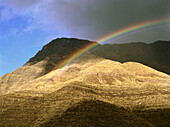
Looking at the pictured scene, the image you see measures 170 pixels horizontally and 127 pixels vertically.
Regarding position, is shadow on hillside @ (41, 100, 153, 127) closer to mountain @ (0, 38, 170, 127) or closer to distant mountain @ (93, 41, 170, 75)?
mountain @ (0, 38, 170, 127)

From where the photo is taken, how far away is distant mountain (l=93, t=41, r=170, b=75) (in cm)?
3288

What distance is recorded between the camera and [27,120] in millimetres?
7680

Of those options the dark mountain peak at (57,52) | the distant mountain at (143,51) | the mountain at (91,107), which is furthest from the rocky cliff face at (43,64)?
the mountain at (91,107)

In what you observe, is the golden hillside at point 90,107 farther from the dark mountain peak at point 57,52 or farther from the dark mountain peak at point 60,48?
the dark mountain peak at point 60,48

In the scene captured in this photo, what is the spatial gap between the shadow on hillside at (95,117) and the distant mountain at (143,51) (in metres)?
24.1

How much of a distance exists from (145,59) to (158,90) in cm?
2242

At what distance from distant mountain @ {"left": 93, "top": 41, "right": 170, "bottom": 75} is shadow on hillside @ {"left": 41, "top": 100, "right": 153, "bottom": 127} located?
79.1ft

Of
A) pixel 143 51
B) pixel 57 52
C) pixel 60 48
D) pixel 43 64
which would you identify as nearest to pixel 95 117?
pixel 43 64

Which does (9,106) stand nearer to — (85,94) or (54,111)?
(54,111)

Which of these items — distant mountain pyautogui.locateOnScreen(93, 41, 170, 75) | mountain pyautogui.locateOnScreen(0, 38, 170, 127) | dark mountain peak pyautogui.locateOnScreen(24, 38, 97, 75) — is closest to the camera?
mountain pyautogui.locateOnScreen(0, 38, 170, 127)

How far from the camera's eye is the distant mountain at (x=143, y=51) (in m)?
32.9

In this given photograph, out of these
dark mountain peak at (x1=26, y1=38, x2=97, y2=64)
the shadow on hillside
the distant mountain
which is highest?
dark mountain peak at (x1=26, y1=38, x2=97, y2=64)

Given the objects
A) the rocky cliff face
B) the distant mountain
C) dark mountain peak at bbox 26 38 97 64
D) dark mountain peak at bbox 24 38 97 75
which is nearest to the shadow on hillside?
the rocky cliff face

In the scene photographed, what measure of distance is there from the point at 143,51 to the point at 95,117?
3218cm
